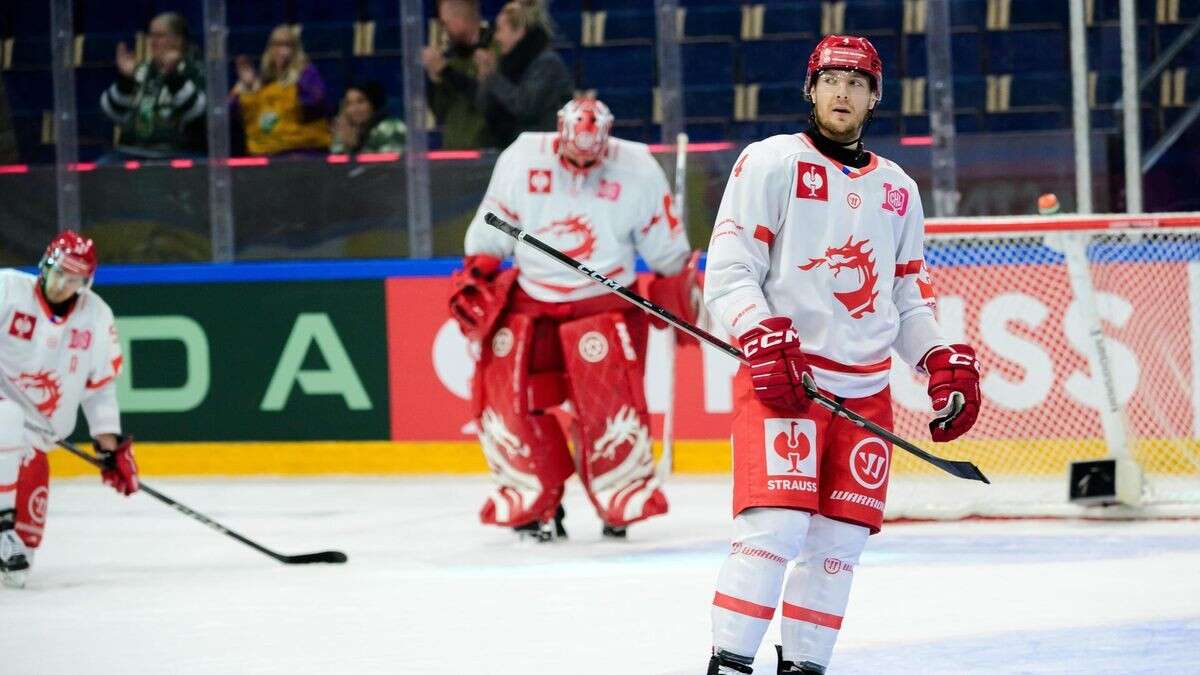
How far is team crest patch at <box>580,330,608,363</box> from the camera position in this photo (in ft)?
20.2

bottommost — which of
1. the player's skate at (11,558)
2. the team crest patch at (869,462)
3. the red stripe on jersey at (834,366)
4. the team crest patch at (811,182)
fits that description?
the player's skate at (11,558)

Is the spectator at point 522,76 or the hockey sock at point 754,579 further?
the spectator at point 522,76

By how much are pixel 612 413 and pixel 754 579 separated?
9.51 feet

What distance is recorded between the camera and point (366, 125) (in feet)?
26.8

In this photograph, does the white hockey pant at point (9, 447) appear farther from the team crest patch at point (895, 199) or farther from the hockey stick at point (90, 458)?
the team crest patch at point (895, 199)

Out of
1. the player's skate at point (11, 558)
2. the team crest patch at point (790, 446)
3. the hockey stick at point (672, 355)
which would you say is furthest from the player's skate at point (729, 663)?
the hockey stick at point (672, 355)

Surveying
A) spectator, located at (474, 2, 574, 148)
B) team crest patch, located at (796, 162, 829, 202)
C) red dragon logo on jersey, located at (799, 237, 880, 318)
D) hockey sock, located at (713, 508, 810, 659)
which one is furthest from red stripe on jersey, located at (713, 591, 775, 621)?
spectator, located at (474, 2, 574, 148)

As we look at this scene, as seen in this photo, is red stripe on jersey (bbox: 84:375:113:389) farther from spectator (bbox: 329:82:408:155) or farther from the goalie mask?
spectator (bbox: 329:82:408:155)

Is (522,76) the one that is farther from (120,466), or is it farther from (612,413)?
(120,466)

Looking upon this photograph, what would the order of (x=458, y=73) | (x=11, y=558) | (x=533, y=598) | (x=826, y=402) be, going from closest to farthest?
(x=826, y=402)
(x=533, y=598)
(x=11, y=558)
(x=458, y=73)

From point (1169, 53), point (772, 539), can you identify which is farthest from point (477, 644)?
point (1169, 53)

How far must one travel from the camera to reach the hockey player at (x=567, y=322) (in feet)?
20.2

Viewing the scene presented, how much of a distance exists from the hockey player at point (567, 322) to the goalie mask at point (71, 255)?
3.83ft

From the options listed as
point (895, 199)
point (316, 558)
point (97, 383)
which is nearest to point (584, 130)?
point (316, 558)
